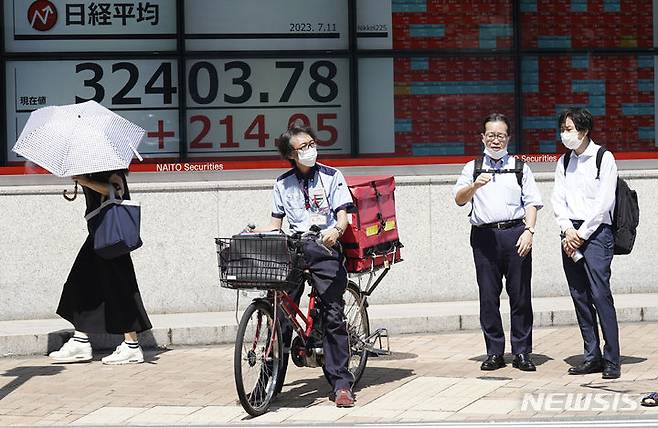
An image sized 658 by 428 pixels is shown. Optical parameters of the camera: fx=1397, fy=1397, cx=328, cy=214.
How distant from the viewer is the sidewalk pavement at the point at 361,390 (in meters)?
8.52

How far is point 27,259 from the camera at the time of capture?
40.4ft

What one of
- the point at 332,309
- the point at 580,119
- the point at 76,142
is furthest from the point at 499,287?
the point at 76,142

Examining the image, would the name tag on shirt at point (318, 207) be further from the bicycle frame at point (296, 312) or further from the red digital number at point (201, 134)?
the red digital number at point (201, 134)

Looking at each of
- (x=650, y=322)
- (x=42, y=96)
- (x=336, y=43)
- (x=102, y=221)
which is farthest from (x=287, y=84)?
(x=650, y=322)

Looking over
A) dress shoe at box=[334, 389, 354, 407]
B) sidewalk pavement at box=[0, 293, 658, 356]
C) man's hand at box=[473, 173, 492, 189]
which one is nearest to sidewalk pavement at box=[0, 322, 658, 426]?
dress shoe at box=[334, 389, 354, 407]

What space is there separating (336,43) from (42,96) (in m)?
2.75

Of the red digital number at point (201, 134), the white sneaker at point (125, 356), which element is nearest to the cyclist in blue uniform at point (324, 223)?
the white sneaker at point (125, 356)

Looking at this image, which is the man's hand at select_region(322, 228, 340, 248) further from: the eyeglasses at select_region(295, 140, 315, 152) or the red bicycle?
the eyeglasses at select_region(295, 140, 315, 152)

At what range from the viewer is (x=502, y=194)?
9.82 metres

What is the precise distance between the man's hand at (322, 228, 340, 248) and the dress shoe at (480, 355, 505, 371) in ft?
6.28

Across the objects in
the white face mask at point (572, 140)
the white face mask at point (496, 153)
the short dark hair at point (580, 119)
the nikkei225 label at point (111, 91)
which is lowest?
the white face mask at point (496, 153)

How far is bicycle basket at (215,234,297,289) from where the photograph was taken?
27.2 ft

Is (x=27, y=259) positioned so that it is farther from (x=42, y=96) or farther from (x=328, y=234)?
(x=328, y=234)

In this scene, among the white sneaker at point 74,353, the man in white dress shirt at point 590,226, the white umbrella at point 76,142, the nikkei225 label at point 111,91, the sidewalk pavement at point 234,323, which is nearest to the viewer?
the man in white dress shirt at point 590,226
